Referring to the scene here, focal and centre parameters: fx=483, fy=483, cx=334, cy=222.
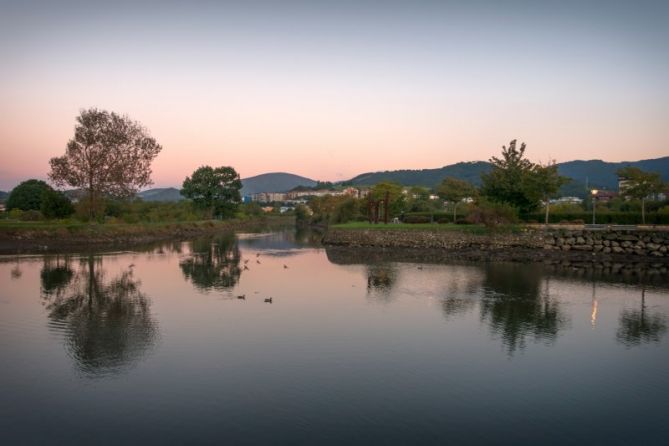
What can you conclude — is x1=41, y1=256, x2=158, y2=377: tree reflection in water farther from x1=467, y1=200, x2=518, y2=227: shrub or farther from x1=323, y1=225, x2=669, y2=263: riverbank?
x1=467, y1=200, x2=518, y2=227: shrub

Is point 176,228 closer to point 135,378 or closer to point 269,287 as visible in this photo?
point 269,287

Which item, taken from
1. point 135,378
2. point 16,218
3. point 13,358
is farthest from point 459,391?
point 16,218

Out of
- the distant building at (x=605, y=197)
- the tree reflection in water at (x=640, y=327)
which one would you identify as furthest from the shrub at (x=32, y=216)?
the distant building at (x=605, y=197)

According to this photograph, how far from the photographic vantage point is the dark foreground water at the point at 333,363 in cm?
966

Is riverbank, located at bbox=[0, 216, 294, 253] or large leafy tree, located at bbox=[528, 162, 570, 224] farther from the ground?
large leafy tree, located at bbox=[528, 162, 570, 224]

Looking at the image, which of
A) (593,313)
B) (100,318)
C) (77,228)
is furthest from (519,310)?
(77,228)

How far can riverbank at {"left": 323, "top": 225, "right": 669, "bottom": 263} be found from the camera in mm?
36500

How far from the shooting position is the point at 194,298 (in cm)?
2192

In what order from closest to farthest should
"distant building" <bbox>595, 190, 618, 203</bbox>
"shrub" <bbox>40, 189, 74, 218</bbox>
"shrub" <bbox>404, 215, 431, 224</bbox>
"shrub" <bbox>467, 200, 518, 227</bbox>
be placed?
"shrub" <bbox>467, 200, 518, 227</bbox> < "shrub" <bbox>40, 189, 74, 218</bbox> < "shrub" <bbox>404, 215, 431, 224</bbox> < "distant building" <bbox>595, 190, 618, 203</bbox>

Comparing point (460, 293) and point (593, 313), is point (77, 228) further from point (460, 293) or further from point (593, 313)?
point (593, 313)

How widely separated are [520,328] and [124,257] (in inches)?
1251

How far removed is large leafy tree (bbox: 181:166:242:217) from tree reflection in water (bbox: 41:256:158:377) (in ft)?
200

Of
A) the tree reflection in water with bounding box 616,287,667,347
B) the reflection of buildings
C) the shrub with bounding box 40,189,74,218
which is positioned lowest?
the tree reflection in water with bounding box 616,287,667,347

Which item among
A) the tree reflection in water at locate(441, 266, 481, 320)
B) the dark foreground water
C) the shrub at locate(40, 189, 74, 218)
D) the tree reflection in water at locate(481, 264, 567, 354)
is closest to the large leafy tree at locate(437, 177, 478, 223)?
the tree reflection in water at locate(441, 266, 481, 320)
